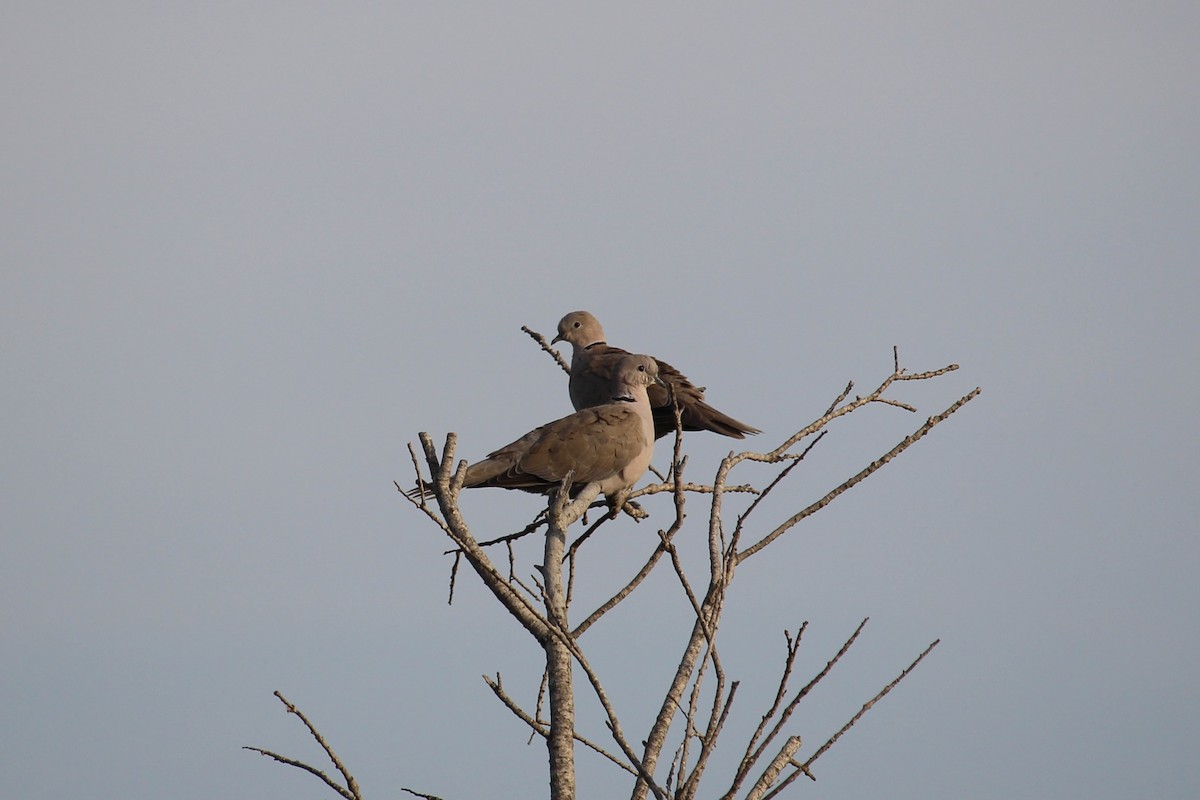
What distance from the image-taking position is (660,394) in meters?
6.94

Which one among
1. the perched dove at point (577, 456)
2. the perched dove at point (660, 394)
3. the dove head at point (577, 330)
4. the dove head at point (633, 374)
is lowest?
the perched dove at point (577, 456)

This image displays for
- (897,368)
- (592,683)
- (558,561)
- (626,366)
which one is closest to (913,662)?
(592,683)

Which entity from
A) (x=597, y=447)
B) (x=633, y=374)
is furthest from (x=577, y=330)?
(x=597, y=447)

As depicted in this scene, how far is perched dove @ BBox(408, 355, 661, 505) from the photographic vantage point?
541 centimetres

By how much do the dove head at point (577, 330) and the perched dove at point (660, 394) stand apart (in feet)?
0.68

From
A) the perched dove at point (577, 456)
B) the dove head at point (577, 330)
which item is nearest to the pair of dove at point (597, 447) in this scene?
the perched dove at point (577, 456)

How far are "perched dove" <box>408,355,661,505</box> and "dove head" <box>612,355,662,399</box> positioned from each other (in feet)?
1.23

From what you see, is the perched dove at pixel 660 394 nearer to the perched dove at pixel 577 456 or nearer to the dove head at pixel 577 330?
the dove head at pixel 577 330

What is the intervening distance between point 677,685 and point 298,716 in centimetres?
88

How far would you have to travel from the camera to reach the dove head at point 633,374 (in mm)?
6270

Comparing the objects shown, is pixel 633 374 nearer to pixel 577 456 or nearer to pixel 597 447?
pixel 597 447

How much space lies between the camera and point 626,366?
6.36 metres

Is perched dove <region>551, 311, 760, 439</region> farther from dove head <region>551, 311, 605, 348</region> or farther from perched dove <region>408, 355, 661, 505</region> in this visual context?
perched dove <region>408, 355, 661, 505</region>

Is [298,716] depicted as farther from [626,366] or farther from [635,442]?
[626,366]
